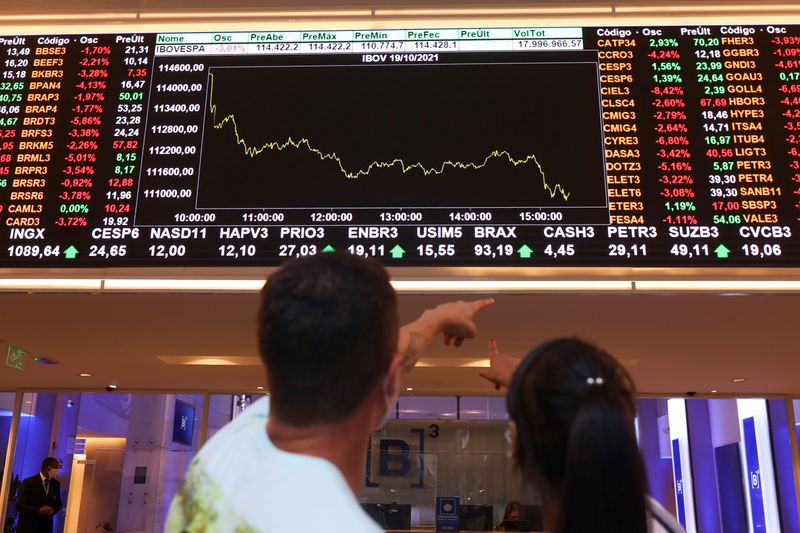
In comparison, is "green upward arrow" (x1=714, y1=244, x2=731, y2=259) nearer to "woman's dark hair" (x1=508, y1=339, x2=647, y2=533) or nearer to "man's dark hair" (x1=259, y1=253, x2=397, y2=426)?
"woman's dark hair" (x1=508, y1=339, x2=647, y2=533)

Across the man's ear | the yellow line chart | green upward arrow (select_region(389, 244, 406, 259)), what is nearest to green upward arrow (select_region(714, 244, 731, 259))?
the yellow line chart

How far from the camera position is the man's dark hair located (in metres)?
0.74

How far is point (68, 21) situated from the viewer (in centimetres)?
330

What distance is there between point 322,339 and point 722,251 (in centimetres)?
235

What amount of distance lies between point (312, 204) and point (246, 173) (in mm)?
318

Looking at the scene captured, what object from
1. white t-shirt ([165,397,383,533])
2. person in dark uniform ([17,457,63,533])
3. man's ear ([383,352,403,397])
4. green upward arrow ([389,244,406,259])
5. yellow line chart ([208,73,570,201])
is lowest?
person in dark uniform ([17,457,63,533])

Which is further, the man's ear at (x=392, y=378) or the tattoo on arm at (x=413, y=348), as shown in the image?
the tattoo on arm at (x=413, y=348)

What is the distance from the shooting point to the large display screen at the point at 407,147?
2.77 meters

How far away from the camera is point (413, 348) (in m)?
1.12

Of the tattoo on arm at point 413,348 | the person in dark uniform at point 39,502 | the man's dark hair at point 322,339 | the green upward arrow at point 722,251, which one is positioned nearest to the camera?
the man's dark hair at point 322,339

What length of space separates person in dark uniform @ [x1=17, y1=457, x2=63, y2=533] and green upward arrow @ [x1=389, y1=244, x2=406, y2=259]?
4493 millimetres

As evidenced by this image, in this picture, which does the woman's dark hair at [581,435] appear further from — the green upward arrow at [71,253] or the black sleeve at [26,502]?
the black sleeve at [26,502]

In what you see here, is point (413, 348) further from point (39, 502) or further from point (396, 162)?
point (39, 502)

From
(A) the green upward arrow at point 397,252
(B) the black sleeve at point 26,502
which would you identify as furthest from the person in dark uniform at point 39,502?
(A) the green upward arrow at point 397,252
